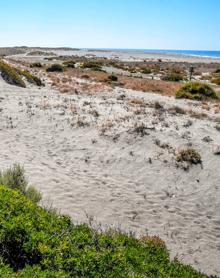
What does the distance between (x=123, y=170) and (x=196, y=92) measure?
20.3m

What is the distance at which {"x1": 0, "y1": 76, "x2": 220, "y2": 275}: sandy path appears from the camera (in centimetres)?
983

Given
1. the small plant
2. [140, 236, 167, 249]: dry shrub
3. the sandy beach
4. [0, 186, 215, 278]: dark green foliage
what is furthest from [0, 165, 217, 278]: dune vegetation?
the small plant

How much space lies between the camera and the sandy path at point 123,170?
9.83 metres

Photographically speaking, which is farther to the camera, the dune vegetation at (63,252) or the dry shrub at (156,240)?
the dry shrub at (156,240)

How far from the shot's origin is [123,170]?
44.5ft

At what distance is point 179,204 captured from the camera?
447 inches

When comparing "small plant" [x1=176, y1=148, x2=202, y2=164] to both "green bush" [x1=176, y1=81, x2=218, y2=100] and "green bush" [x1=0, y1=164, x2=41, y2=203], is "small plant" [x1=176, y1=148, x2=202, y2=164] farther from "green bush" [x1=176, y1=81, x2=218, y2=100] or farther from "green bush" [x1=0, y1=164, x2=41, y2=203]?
"green bush" [x1=176, y1=81, x2=218, y2=100]

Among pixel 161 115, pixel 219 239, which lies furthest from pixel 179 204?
pixel 161 115

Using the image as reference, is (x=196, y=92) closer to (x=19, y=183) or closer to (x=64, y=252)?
(x=19, y=183)

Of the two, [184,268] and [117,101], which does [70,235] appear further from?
[117,101]

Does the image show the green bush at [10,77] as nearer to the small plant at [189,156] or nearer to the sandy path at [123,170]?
the sandy path at [123,170]

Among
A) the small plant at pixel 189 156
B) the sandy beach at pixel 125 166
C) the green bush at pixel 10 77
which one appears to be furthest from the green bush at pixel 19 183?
the green bush at pixel 10 77

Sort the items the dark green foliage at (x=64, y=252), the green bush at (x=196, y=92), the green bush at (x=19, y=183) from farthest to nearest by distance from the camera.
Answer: the green bush at (x=196, y=92)
the green bush at (x=19, y=183)
the dark green foliage at (x=64, y=252)

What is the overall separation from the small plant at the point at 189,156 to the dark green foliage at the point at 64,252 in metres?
7.55
